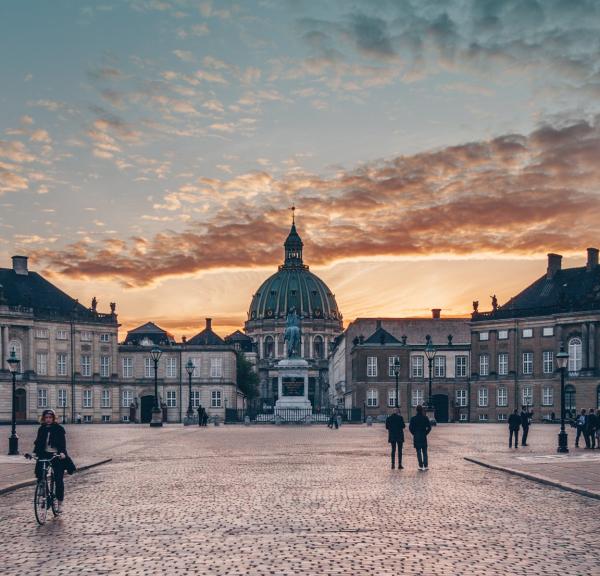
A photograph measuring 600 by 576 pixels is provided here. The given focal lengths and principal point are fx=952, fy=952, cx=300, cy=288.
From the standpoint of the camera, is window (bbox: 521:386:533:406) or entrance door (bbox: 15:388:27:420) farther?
window (bbox: 521:386:533:406)

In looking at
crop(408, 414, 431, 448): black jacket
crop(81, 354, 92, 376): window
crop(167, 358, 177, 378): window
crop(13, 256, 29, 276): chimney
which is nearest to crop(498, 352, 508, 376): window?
crop(167, 358, 177, 378): window

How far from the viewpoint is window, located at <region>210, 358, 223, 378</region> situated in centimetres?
11431

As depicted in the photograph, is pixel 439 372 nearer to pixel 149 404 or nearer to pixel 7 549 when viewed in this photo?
pixel 149 404

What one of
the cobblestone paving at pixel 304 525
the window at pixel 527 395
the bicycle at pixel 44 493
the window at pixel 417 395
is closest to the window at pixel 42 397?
the window at pixel 417 395

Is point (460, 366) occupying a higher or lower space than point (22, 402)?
higher

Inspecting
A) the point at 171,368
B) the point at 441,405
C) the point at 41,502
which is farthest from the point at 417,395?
the point at 41,502

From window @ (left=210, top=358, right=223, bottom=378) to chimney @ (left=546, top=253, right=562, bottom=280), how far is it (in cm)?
3963

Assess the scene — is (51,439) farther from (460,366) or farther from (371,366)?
(460,366)

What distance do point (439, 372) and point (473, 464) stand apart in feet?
275

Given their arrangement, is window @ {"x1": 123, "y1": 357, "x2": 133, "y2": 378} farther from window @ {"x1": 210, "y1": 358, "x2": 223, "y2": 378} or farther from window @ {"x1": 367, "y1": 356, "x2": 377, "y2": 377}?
window @ {"x1": 367, "y1": 356, "x2": 377, "y2": 377}

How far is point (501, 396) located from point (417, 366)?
1102 centimetres

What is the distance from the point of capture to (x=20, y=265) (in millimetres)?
100625

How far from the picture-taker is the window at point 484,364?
104438mm

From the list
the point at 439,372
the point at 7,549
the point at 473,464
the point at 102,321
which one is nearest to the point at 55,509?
the point at 7,549
